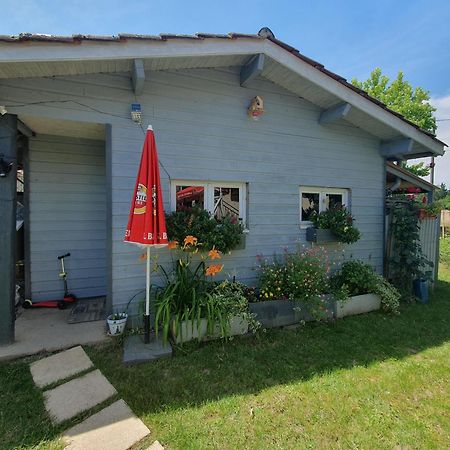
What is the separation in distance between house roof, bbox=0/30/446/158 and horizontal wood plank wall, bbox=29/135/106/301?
1.70 metres

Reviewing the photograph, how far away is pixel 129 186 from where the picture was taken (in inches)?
150

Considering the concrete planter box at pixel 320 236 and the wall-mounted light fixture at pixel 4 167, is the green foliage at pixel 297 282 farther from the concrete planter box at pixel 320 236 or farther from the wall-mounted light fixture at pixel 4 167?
the wall-mounted light fixture at pixel 4 167

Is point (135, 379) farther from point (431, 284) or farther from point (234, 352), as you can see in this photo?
point (431, 284)

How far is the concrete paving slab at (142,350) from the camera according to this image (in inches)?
122

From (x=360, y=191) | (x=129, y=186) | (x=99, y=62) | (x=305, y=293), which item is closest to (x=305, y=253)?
(x=305, y=293)

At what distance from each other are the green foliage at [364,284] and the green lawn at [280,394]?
1052 mm

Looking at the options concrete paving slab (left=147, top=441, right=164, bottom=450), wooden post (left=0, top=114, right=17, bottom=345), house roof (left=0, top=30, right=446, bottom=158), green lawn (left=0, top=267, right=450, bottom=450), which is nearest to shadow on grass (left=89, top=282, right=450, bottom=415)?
green lawn (left=0, top=267, right=450, bottom=450)

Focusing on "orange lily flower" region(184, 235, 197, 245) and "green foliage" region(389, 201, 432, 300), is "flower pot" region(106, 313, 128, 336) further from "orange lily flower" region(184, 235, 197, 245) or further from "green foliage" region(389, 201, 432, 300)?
"green foliage" region(389, 201, 432, 300)

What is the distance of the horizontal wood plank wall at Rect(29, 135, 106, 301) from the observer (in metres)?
4.62

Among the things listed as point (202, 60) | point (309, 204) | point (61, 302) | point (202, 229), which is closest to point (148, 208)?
point (202, 229)

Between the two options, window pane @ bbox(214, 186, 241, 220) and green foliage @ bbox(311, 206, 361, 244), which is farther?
green foliage @ bbox(311, 206, 361, 244)

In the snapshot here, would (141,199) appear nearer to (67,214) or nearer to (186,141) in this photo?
(186,141)

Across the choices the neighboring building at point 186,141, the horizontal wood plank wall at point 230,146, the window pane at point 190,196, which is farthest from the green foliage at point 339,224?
the window pane at point 190,196

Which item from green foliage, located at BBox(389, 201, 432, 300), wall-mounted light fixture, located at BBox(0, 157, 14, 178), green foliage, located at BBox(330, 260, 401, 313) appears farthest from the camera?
green foliage, located at BBox(389, 201, 432, 300)
